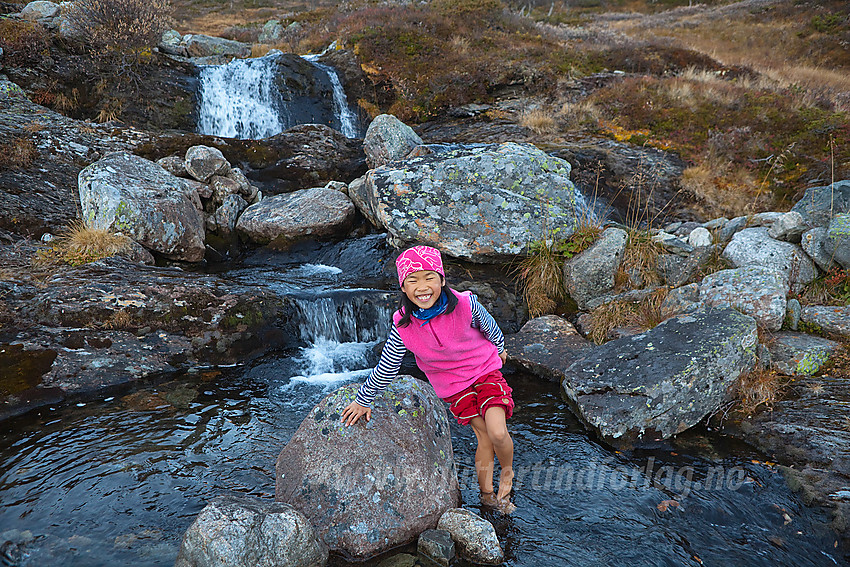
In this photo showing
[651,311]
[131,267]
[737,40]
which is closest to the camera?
[651,311]

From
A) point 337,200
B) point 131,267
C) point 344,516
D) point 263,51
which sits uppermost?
point 263,51

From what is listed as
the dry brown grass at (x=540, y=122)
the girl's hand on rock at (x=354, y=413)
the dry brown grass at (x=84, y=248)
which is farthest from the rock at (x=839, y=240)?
the dry brown grass at (x=84, y=248)

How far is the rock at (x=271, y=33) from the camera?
30.3 m

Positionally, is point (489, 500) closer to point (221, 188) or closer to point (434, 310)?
point (434, 310)

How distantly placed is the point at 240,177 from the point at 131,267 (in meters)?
4.16

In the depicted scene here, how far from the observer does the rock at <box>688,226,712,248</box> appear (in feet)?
28.2

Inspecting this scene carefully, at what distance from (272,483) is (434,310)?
249 centimetres

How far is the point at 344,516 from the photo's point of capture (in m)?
4.03

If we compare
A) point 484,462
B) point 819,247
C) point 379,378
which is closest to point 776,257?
point 819,247

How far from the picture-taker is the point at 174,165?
38.2 feet

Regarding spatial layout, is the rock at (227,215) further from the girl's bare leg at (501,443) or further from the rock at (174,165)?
the girl's bare leg at (501,443)

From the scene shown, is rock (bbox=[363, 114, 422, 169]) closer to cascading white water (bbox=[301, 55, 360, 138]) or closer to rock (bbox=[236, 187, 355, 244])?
rock (bbox=[236, 187, 355, 244])

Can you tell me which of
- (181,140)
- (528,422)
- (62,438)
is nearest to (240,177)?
(181,140)

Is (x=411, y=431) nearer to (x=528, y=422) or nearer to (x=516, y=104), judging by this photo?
(x=528, y=422)
